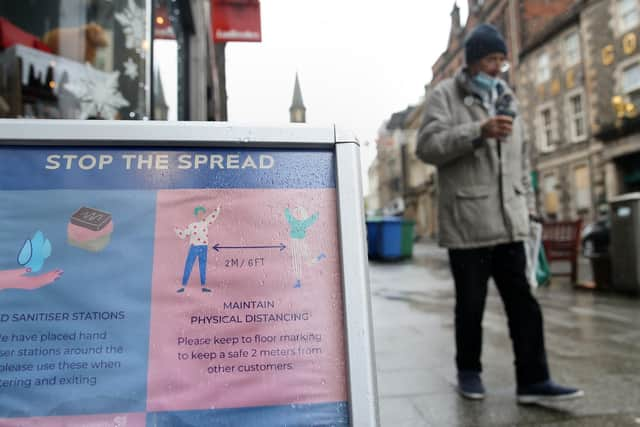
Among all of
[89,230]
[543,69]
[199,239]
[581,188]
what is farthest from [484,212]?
[543,69]

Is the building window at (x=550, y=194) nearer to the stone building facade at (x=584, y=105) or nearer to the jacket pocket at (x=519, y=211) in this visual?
the stone building facade at (x=584, y=105)

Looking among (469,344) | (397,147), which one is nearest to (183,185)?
(469,344)

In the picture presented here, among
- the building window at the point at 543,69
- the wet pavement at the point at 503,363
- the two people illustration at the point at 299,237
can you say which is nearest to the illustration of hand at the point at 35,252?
the two people illustration at the point at 299,237

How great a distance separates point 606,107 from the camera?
21734mm

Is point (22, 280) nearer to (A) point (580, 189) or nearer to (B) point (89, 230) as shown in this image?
(B) point (89, 230)

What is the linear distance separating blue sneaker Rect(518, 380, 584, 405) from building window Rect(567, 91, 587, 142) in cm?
2464

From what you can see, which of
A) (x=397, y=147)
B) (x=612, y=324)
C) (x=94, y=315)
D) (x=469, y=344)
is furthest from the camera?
(x=397, y=147)

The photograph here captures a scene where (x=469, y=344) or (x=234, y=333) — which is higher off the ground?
(x=234, y=333)

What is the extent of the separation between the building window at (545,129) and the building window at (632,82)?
4756 millimetres

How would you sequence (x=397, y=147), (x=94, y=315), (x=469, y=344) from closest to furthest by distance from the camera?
(x=94, y=315) < (x=469, y=344) < (x=397, y=147)

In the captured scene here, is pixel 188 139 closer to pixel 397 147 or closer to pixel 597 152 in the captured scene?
pixel 597 152

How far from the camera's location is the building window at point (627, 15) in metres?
20.2

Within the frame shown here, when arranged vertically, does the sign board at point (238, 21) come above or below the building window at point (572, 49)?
below

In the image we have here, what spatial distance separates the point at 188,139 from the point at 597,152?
2501 centimetres
